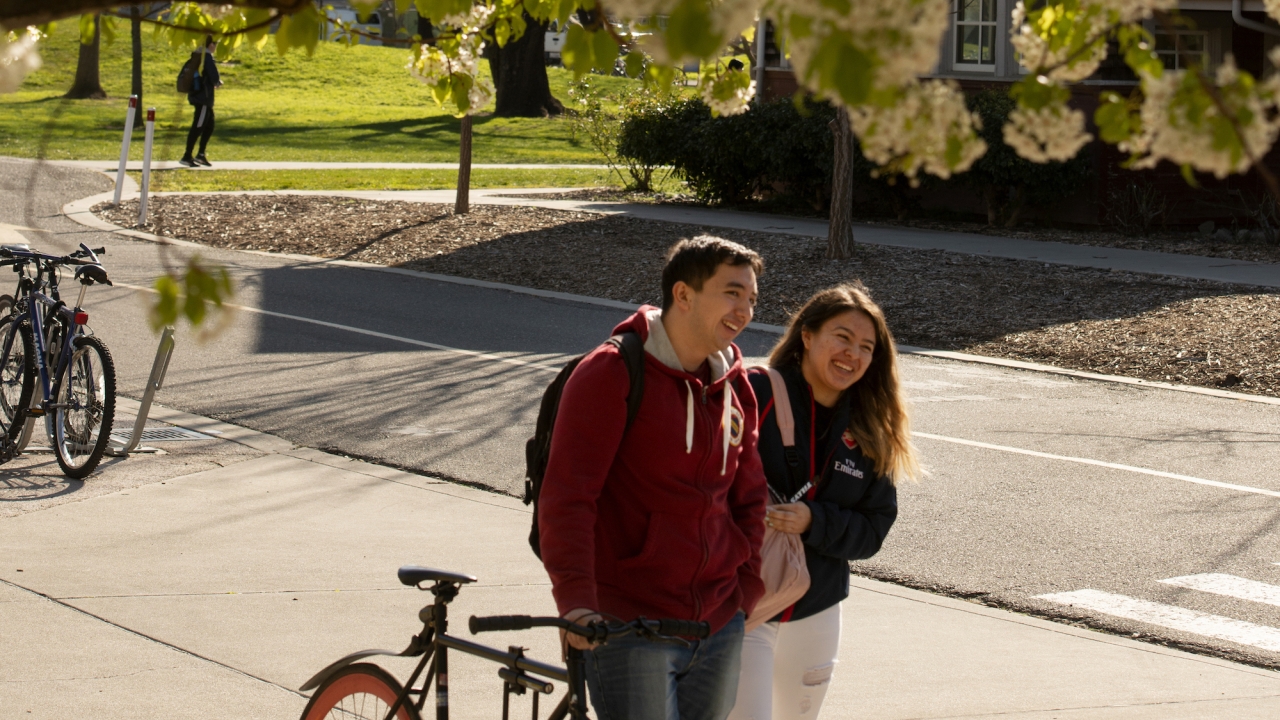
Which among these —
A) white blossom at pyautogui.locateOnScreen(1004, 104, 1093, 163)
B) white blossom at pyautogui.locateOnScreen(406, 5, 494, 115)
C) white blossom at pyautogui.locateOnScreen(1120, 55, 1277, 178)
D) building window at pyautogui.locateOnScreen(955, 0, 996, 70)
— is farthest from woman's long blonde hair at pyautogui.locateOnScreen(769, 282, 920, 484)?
building window at pyautogui.locateOnScreen(955, 0, 996, 70)

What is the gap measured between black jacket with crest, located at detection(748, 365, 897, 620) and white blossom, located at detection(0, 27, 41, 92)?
2152mm

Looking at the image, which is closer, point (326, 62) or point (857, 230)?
point (857, 230)

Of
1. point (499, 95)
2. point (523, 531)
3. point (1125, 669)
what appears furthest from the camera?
point (499, 95)

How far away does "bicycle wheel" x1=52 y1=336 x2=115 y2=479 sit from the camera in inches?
318

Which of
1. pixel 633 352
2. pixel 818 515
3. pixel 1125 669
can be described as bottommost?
pixel 1125 669

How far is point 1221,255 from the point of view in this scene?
17469 mm

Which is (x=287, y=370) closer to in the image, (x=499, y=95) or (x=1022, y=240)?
(x=1022, y=240)

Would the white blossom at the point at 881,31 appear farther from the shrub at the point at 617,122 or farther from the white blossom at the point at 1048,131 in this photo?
the shrub at the point at 617,122

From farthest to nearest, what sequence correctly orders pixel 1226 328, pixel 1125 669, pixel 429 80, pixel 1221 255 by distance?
pixel 1221 255, pixel 1226 328, pixel 1125 669, pixel 429 80

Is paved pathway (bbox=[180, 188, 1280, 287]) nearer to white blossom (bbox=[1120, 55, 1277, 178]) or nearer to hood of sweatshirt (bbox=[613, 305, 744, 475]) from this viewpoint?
hood of sweatshirt (bbox=[613, 305, 744, 475])

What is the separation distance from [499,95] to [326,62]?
17.3 m

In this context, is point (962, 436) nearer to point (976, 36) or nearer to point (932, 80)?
point (932, 80)

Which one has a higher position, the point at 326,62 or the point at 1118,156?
the point at 326,62

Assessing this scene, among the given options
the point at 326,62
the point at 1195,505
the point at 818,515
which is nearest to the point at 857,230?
the point at 1195,505
